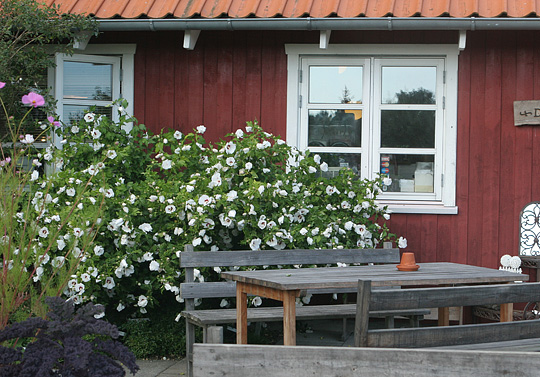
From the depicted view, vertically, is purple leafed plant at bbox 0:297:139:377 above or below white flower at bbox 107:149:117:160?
below

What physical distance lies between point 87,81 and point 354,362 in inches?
232

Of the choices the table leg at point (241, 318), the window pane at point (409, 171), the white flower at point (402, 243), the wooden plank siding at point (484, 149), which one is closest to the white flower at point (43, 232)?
the table leg at point (241, 318)

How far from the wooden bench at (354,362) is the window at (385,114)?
199 inches

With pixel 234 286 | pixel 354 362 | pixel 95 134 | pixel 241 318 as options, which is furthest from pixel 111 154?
pixel 354 362

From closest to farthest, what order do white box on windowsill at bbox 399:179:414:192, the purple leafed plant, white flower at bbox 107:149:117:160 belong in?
1. the purple leafed plant
2. white flower at bbox 107:149:117:160
3. white box on windowsill at bbox 399:179:414:192

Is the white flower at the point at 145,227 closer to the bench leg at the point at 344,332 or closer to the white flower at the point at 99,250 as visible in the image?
the white flower at the point at 99,250

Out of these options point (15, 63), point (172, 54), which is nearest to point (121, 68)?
point (172, 54)

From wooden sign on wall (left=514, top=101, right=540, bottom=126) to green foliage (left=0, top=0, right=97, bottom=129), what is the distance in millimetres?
3976

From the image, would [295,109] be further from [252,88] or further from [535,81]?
[535,81]

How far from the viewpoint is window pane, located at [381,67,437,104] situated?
7199mm

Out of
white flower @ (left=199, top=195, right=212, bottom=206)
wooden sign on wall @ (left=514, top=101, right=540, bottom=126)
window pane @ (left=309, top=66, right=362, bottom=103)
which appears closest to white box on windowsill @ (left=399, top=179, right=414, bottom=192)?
window pane @ (left=309, top=66, right=362, bottom=103)

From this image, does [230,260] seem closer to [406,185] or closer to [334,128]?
[334,128]

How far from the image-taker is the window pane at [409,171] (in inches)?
283

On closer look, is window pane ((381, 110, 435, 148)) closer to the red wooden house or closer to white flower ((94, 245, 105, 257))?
the red wooden house
